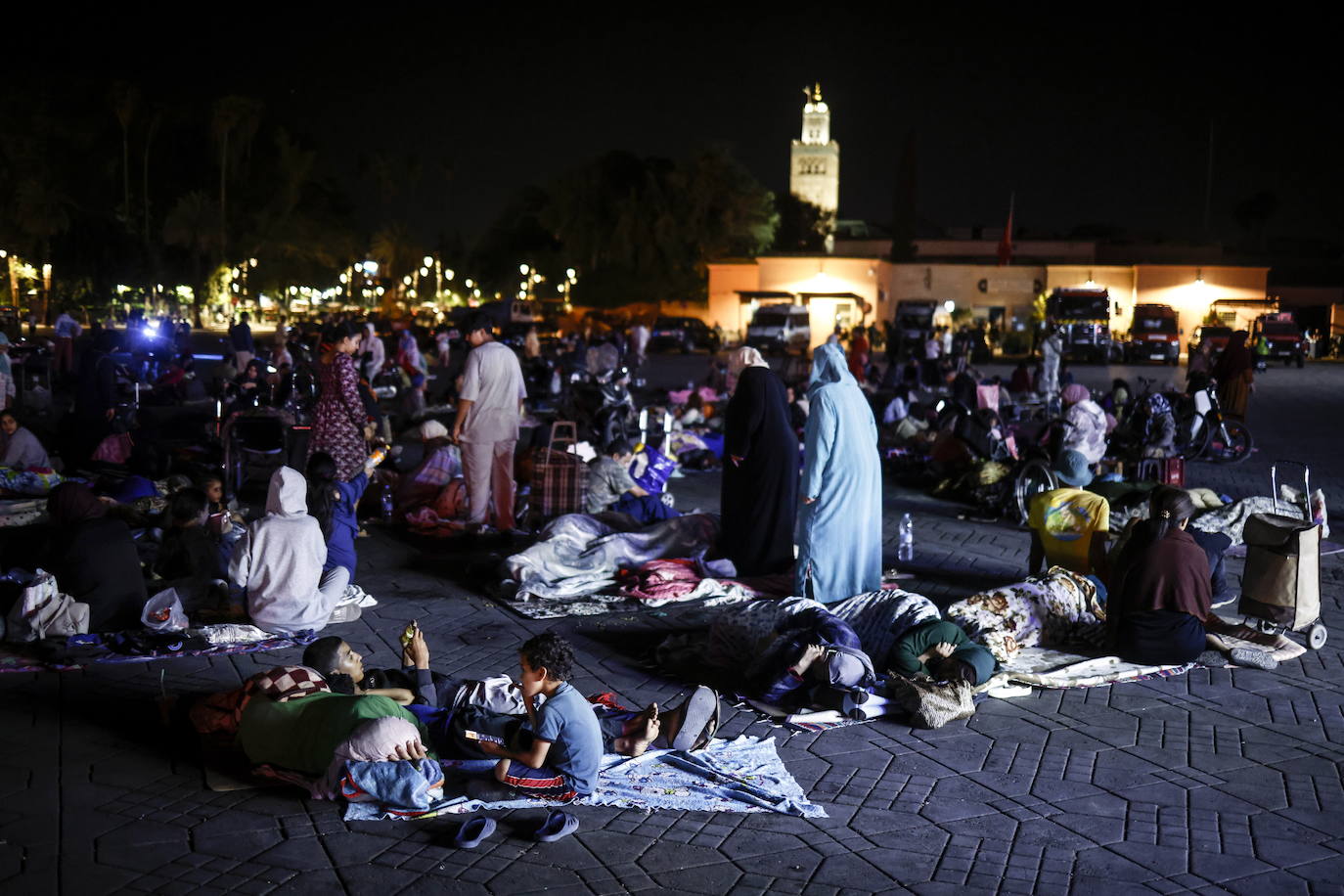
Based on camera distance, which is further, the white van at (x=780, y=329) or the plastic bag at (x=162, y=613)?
the white van at (x=780, y=329)

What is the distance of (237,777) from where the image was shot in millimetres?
4855

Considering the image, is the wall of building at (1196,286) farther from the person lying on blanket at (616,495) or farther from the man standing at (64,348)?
the person lying on blanket at (616,495)

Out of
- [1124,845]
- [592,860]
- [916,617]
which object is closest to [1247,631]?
[916,617]

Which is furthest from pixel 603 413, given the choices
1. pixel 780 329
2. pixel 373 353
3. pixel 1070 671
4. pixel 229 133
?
pixel 229 133

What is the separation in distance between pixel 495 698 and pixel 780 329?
31.1 metres

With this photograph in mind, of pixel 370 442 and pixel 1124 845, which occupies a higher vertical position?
pixel 370 442

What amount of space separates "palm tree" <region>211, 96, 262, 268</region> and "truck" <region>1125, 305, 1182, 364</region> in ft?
109

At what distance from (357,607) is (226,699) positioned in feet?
6.82

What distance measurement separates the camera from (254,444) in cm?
1084

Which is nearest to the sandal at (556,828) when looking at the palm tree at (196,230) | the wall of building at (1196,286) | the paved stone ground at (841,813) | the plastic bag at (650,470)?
the paved stone ground at (841,813)

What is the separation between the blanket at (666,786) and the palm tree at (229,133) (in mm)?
47070

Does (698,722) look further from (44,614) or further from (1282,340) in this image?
(1282,340)

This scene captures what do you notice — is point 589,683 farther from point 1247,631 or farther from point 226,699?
point 1247,631

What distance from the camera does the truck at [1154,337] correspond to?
109 feet
